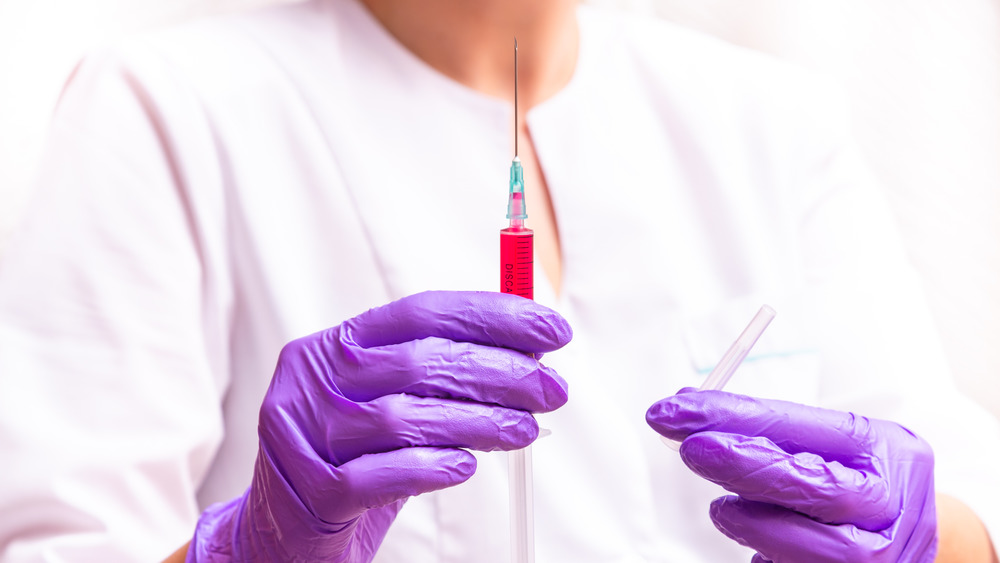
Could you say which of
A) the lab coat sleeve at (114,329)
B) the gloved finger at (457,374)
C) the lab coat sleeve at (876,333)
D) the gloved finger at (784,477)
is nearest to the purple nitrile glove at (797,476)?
the gloved finger at (784,477)

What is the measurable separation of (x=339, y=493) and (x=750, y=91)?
0.74 metres

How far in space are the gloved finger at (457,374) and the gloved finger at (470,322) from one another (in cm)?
1

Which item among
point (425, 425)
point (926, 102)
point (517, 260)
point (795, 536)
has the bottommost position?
point (795, 536)

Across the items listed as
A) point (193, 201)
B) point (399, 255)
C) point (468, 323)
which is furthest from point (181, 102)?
point (468, 323)

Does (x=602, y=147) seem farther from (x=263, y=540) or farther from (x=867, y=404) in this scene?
(x=263, y=540)

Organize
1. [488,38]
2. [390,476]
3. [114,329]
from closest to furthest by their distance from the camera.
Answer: [390,476] < [114,329] < [488,38]

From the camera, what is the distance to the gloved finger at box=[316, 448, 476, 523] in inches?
24.3

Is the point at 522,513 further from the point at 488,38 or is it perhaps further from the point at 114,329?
the point at 488,38

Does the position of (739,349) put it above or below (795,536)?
above

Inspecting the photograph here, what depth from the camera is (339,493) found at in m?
0.63

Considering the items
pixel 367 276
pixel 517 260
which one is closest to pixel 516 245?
pixel 517 260

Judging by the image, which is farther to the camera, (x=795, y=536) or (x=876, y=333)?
(x=876, y=333)

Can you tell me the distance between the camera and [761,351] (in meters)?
0.97

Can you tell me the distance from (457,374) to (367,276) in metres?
0.23
